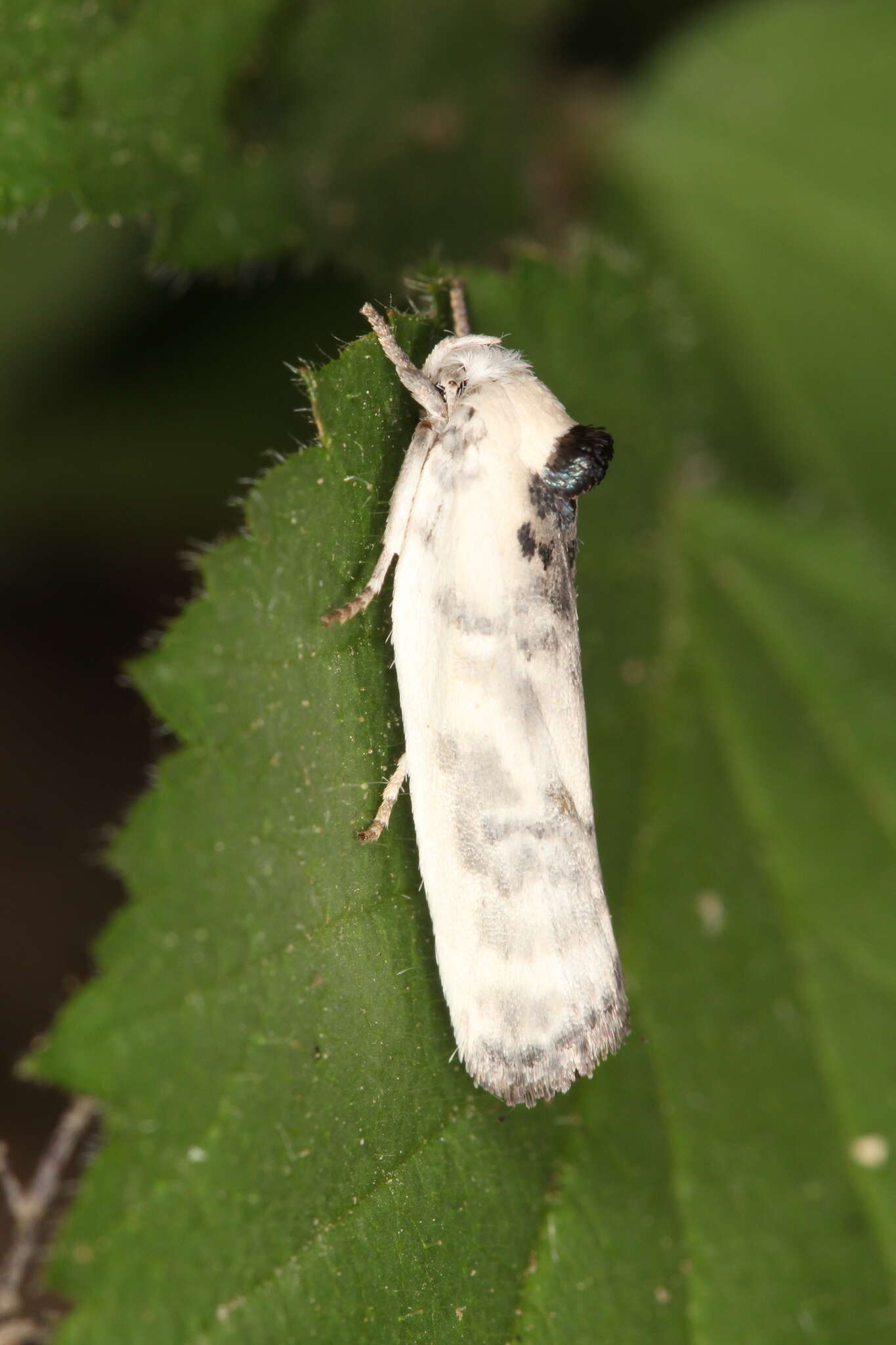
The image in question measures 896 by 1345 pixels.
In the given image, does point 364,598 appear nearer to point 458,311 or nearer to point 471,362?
point 471,362

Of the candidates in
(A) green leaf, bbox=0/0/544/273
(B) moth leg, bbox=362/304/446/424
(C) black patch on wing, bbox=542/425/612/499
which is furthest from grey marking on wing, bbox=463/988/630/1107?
(A) green leaf, bbox=0/0/544/273

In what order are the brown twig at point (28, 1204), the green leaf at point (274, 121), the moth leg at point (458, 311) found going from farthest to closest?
the brown twig at point (28, 1204) < the green leaf at point (274, 121) < the moth leg at point (458, 311)

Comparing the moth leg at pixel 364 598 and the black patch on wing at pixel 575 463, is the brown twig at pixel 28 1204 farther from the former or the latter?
the black patch on wing at pixel 575 463

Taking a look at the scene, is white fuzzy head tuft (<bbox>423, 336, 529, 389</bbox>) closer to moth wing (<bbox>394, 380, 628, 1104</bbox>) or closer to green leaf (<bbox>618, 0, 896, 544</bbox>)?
moth wing (<bbox>394, 380, 628, 1104</bbox>)

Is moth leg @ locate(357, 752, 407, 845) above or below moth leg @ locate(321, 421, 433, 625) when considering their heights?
below

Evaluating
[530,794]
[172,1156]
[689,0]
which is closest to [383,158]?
[689,0]

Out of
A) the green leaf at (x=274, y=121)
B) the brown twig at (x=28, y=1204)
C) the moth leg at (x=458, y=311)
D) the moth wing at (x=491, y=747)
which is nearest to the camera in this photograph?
the moth wing at (x=491, y=747)

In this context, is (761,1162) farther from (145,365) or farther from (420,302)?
(145,365)

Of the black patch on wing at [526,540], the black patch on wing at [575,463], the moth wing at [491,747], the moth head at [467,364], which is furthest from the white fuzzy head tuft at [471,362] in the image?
the black patch on wing at [526,540]
